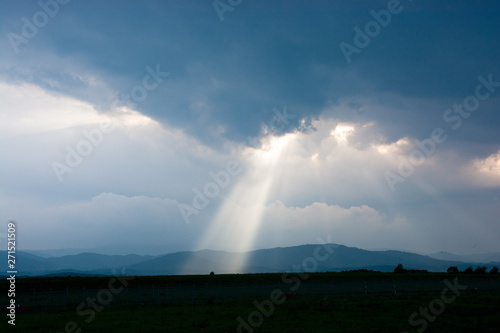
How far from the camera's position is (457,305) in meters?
32.9

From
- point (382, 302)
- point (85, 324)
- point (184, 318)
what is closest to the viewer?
point (85, 324)

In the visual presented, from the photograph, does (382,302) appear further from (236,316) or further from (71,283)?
(71,283)

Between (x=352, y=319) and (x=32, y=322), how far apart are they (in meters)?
25.1

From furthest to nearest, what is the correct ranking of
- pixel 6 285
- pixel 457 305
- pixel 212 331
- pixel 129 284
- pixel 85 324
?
pixel 129 284 < pixel 6 285 < pixel 457 305 < pixel 85 324 < pixel 212 331

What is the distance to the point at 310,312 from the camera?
1261 inches

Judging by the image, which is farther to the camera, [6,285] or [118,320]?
[6,285]

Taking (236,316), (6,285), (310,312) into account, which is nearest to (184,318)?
(236,316)

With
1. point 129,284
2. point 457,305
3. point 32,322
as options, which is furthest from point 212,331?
point 129,284

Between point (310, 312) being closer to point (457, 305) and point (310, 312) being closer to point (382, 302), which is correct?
point (382, 302)

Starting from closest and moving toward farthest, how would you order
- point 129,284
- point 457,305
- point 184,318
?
point 184,318
point 457,305
point 129,284

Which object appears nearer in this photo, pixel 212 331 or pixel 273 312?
pixel 212 331

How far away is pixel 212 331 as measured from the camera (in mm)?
24891

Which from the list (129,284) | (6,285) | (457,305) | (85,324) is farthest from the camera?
(129,284)

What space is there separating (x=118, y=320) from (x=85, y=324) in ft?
8.35
